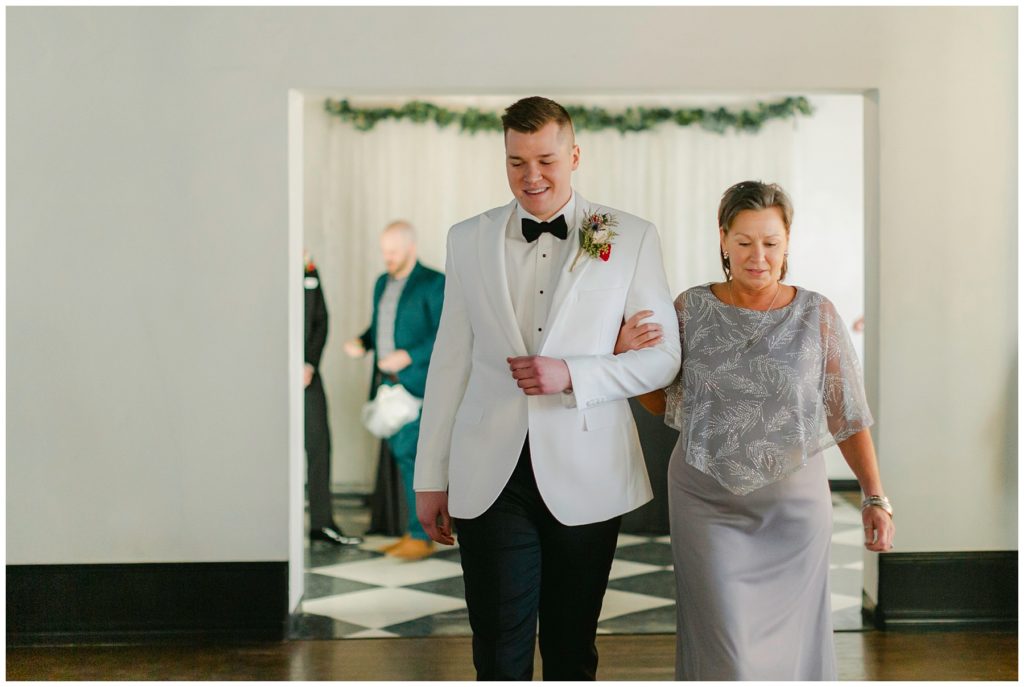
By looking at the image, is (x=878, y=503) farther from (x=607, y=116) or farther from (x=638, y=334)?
(x=607, y=116)

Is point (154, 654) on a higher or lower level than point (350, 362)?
lower

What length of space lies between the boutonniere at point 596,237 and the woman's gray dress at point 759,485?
35cm

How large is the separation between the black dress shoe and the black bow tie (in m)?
3.75

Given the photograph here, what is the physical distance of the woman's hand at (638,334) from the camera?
2.47 metres

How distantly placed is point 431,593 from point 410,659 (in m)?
0.96

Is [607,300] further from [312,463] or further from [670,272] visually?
[670,272]

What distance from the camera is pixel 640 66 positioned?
13.2ft

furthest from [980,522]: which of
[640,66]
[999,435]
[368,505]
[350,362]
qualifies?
[350,362]

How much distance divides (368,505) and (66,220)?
12.0ft

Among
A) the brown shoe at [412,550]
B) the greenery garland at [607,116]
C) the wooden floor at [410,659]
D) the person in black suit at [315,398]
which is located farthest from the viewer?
the greenery garland at [607,116]

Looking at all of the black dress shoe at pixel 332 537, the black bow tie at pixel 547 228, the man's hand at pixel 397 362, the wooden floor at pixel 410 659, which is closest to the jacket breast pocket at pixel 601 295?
the black bow tie at pixel 547 228

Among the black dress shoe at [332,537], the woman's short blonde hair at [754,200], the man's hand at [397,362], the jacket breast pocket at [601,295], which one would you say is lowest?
the black dress shoe at [332,537]

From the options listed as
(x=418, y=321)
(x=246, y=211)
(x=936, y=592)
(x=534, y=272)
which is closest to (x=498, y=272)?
(x=534, y=272)

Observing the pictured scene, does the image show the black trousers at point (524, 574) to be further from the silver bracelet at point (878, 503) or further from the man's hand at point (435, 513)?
the silver bracelet at point (878, 503)
